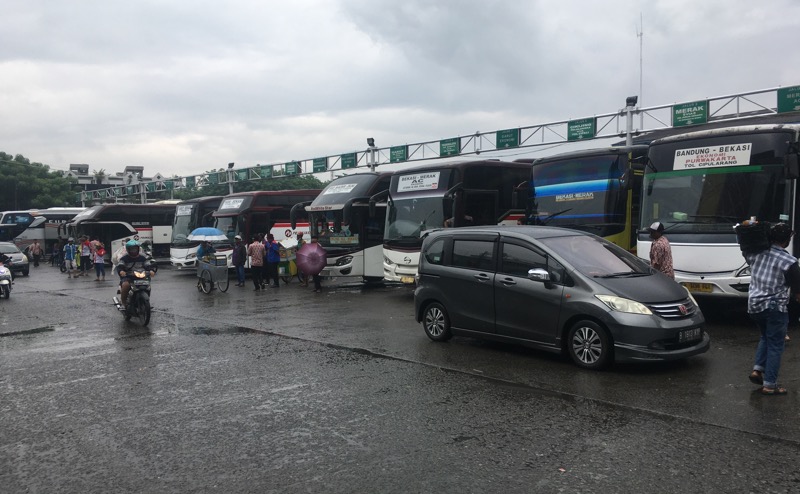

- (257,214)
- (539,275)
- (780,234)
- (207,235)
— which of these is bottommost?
(539,275)

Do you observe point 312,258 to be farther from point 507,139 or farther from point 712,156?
point 507,139

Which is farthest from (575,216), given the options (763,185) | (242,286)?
(242,286)

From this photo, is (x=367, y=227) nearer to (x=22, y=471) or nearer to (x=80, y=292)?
(x=80, y=292)

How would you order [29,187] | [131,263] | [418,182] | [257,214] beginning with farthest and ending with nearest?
[29,187] → [257,214] → [418,182] → [131,263]

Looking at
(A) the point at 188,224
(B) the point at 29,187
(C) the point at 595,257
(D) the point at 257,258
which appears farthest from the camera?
(B) the point at 29,187

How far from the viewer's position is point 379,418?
596 cm

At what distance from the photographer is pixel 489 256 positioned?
355 inches

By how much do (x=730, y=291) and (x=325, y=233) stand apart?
12587 mm

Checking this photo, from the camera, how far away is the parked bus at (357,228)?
757 inches

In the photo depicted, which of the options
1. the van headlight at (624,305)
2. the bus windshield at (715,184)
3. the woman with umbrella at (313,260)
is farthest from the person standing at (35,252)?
the van headlight at (624,305)

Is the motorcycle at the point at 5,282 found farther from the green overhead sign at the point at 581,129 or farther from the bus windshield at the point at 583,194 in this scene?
the green overhead sign at the point at 581,129

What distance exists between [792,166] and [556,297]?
15.2 feet

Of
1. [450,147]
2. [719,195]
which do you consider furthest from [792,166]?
[450,147]

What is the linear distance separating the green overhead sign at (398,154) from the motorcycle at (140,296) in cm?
2542
